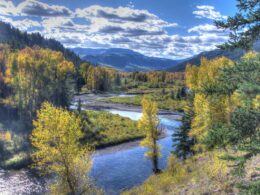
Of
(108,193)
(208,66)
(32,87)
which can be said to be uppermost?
(208,66)

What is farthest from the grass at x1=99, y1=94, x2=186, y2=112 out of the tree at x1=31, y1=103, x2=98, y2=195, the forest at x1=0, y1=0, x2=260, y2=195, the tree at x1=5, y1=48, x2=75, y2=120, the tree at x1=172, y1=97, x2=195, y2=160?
the tree at x1=31, y1=103, x2=98, y2=195

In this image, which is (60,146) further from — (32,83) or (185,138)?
(32,83)

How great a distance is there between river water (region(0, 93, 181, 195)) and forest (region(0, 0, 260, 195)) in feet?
3.29

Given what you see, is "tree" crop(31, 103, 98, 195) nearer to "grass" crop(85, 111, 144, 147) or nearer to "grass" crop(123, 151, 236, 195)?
"grass" crop(123, 151, 236, 195)

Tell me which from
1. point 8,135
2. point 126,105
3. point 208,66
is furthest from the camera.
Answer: point 126,105

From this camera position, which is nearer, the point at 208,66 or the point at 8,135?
the point at 8,135

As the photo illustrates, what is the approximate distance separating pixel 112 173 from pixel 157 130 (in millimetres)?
10397

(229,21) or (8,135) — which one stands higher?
(229,21)

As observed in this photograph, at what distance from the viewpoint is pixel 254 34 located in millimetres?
13430

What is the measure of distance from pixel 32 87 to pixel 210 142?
79627 mm

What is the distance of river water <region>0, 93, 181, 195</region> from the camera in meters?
49.4

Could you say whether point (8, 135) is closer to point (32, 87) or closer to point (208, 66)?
point (32, 87)

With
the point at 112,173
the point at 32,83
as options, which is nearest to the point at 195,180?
the point at 112,173

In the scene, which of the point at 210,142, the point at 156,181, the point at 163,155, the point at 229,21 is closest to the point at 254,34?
the point at 229,21
